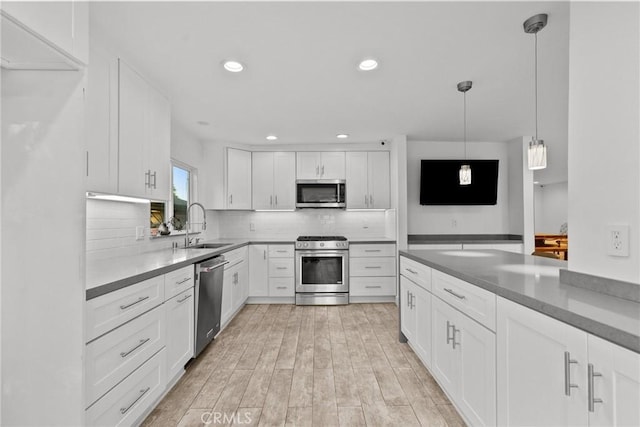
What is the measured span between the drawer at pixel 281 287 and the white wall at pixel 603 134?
3.44m

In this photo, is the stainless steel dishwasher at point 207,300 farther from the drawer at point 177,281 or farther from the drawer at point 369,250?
the drawer at point 369,250

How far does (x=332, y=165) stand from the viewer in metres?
4.67

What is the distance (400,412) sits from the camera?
1.84 meters

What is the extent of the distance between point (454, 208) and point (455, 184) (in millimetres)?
407

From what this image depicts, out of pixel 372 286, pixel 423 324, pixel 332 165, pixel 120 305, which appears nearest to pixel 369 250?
pixel 372 286

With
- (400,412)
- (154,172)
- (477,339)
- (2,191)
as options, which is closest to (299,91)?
(154,172)

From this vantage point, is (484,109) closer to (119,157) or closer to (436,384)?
(436,384)

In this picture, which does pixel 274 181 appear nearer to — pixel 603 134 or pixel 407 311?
pixel 407 311

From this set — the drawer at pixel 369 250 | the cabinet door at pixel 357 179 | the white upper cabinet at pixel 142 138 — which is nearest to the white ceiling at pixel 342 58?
the white upper cabinet at pixel 142 138

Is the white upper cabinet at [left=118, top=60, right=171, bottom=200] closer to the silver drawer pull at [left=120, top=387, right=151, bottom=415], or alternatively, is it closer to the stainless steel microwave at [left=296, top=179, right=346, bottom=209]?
the silver drawer pull at [left=120, top=387, right=151, bottom=415]

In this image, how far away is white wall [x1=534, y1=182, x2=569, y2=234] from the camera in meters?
9.68

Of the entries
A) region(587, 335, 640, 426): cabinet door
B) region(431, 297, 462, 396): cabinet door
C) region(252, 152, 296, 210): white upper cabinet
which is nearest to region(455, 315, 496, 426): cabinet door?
region(431, 297, 462, 396): cabinet door

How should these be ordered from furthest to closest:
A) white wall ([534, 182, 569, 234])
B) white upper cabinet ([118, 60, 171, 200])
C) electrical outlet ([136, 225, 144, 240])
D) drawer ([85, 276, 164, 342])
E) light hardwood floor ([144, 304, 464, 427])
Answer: white wall ([534, 182, 569, 234]), electrical outlet ([136, 225, 144, 240]), white upper cabinet ([118, 60, 171, 200]), light hardwood floor ([144, 304, 464, 427]), drawer ([85, 276, 164, 342])

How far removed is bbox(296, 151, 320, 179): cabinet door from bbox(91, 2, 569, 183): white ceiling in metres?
0.97
